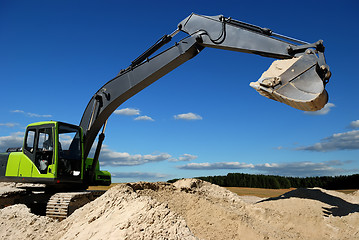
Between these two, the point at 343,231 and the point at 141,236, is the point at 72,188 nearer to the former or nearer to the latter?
the point at 141,236

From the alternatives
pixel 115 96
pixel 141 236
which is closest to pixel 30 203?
pixel 115 96

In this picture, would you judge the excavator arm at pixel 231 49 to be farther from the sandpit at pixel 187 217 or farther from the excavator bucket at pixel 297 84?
the sandpit at pixel 187 217

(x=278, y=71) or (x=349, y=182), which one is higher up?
(x=278, y=71)

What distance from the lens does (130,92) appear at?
327 inches

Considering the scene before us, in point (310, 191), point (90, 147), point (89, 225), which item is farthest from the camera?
point (310, 191)

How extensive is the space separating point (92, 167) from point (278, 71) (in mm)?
5809

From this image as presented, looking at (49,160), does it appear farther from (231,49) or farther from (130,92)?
(231,49)

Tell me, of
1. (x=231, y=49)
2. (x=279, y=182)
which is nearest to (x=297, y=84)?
(x=231, y=49)

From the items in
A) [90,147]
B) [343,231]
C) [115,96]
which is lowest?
[343,231]

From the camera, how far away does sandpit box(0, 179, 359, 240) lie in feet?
15.6

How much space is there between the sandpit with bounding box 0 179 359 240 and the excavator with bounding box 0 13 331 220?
0.87 meters

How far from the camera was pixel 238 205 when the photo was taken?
31.8ft

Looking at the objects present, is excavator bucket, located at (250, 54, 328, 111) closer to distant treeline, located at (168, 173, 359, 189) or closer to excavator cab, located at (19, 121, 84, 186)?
excavator cab, located at (19, 121, 84, 186)

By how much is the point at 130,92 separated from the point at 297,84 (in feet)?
14.3
